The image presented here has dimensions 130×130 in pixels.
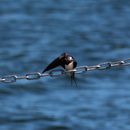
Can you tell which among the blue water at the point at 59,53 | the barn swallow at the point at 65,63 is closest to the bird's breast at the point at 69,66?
the barn swallow at the point at 65,63

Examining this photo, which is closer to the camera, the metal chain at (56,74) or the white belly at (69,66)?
the metal chain at (56,74)

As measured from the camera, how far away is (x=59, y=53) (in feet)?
59.5

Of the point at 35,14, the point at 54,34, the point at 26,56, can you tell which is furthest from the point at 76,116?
the point at 35,14

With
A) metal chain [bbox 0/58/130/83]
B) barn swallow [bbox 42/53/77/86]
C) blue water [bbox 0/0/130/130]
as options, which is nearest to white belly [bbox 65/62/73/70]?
barn swallow [bbox 42/53/77/86]

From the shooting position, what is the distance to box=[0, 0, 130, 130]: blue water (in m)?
14.5

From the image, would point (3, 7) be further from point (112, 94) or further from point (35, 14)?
point (112, 94)

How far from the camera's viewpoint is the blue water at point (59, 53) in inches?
570

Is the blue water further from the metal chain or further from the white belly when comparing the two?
the metal chain

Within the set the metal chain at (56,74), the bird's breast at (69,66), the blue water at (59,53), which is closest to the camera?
the metal chain at (56,74)

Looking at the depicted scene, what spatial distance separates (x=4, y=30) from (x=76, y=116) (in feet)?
22.2

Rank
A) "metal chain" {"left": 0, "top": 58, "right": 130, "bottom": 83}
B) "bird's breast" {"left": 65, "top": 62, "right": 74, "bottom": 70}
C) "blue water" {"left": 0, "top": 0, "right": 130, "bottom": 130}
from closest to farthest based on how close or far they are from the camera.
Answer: "metal chain" {"left": 0, "top": 58, "right": 130, "bottom": 83} → "bird's breast" {"left": 65, "top": 62, "right": 74, "bottom": 70} → "blue water" {"left": 0, "top": 0, "right": 130, "bottom": 130}

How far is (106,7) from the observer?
23109 millimetres

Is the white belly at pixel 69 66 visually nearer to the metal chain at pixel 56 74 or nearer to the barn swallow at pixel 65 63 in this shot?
the barn swallow at pixel 65 63

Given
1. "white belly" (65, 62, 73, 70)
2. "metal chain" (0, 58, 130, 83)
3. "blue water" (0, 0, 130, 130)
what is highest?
"blue water" (0, 0, 130, 130)
